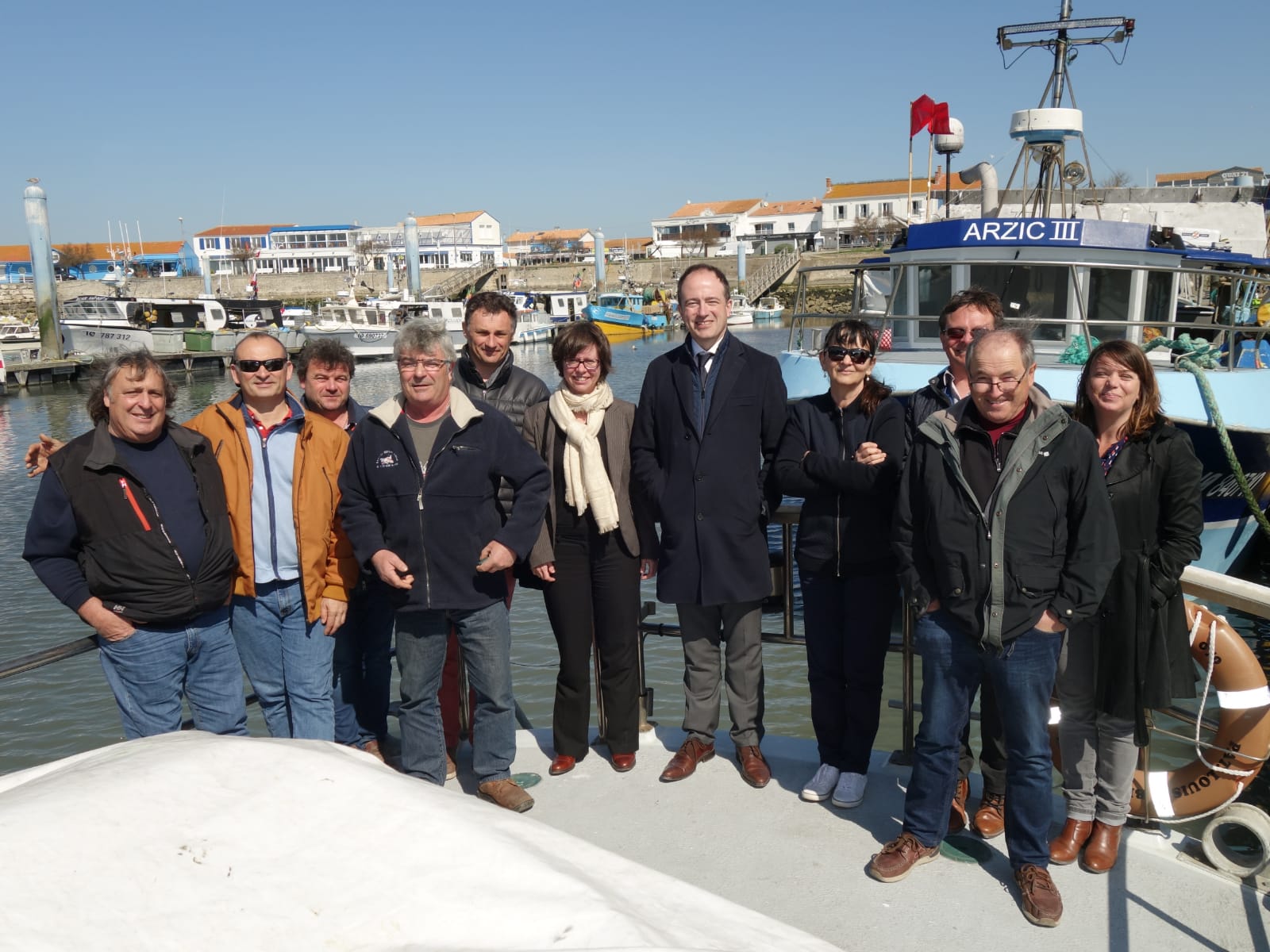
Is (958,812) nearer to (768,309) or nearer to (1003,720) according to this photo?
(1003,720)

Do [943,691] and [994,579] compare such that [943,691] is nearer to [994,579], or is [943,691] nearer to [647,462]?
[994,579]

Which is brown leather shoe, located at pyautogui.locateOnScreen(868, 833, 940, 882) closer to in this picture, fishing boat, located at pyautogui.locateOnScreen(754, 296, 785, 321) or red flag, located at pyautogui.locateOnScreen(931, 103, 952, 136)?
red flag, located at pyautogui.locateOnScreen(931, 103, 952, 136)

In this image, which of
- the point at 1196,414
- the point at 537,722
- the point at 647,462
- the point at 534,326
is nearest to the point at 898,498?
the point at 647,462

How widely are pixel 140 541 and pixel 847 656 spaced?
2684 mm

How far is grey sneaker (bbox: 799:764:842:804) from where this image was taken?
3.85 metres

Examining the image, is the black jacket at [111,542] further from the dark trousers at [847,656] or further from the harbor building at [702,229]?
the harbor building at [702,229]

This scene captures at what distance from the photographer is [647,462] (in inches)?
159

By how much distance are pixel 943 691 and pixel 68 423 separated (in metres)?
29.8

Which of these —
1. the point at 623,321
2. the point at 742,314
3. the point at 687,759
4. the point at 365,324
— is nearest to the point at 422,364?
the point at 687,759

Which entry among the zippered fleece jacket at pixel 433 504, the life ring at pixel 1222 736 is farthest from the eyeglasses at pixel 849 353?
the life ring at pixel 1222 736

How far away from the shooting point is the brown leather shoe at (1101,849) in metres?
3.31

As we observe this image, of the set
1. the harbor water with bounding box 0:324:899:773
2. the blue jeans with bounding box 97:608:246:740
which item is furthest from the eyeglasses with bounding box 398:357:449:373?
the harbor water with bounding box 0:324:899:773

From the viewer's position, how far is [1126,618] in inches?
129

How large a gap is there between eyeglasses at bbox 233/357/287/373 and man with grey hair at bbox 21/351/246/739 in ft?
0.84
